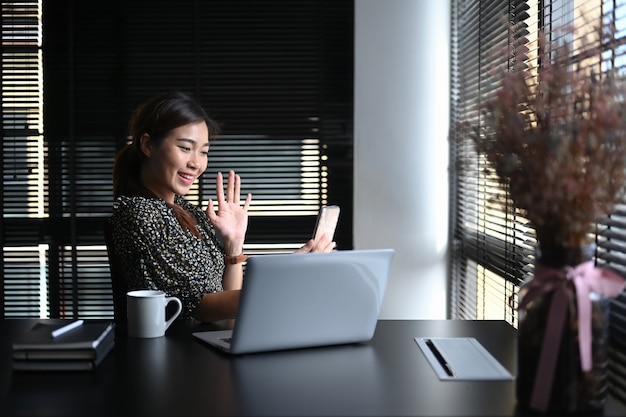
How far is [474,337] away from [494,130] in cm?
67

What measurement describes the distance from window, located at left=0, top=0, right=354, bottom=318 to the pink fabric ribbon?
266 centimetres

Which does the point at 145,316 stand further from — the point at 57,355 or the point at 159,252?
the point at 159,252

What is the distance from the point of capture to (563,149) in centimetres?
116

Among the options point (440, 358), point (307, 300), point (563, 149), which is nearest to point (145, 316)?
point (307, 300)

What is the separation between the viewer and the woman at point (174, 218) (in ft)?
7.39

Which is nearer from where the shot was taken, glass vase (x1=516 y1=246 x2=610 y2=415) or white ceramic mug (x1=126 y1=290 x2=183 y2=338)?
glass vase (x1=516 y1=246 x2=610 y2=415)

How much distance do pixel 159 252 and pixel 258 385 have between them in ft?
3.12

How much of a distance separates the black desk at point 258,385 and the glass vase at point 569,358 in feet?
0.20

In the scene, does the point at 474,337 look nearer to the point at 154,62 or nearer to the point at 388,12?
the point at 388,12

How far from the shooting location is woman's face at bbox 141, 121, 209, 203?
8.48 feet

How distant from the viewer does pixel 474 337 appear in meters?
1.83

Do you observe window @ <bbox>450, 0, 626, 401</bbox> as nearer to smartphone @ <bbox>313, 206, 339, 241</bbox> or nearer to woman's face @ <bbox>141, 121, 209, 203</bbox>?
smartphone @ <bbox>313, 206, 339, 241</bbox>

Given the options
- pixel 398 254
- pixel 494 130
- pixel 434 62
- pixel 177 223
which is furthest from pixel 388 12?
pixel 494 130

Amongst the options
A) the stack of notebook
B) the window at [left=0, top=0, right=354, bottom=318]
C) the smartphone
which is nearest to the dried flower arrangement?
the smartphone
